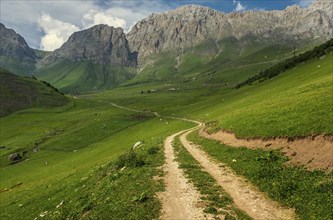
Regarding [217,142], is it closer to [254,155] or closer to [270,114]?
[270,114]

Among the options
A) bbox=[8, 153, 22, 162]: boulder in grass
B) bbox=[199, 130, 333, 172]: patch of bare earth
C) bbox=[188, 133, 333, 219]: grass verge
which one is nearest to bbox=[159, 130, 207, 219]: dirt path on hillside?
bbox=[188, 133, 333, 219]: grass verge

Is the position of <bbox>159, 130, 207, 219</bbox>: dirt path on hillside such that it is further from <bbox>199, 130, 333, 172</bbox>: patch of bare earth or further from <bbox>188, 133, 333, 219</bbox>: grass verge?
<bbox>199, 130, 333, 172</bbox>: patch of bare earth

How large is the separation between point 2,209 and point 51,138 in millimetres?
89014

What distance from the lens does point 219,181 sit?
95.5 ft

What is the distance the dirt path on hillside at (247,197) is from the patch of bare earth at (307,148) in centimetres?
554

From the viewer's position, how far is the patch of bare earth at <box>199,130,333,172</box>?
27500 mm

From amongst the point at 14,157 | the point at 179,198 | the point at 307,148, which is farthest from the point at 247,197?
the point at 14,157

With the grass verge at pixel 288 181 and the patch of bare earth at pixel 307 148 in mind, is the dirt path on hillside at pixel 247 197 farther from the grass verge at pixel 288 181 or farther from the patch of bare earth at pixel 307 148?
the patch of bare earth at pixel 307 148

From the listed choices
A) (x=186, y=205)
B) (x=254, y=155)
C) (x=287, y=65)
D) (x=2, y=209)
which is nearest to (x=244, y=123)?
(x=254, y=155)

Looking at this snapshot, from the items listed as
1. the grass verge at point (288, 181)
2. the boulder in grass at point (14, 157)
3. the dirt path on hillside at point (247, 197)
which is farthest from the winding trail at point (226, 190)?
the boulder in grass at point (14, 157)

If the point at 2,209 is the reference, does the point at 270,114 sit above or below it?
above

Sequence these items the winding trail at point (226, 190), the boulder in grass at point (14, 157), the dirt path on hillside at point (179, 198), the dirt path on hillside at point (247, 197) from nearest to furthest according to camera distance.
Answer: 1. the dirt path on hillside at point (247, 197)
2. the winding trail at point (226, 190)
3. the dirt path on hillside at point (179, 198)
4. the boulder in grass at point (14, 157)

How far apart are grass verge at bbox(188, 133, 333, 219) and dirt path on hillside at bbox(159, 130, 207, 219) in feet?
17.6

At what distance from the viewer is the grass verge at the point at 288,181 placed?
2106 centimetres
